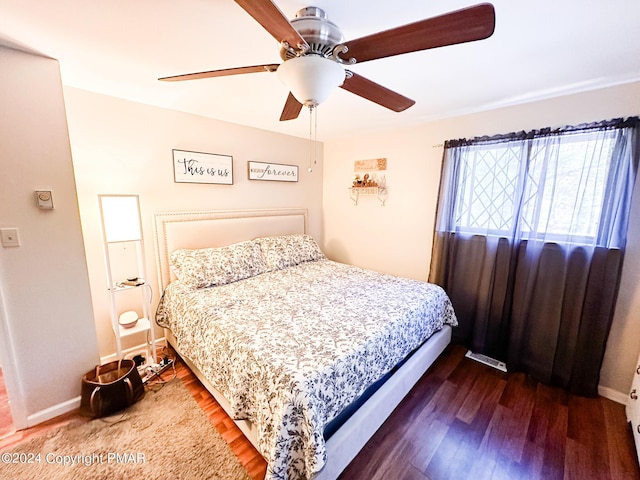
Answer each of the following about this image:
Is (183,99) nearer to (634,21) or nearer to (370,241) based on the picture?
(370,241)

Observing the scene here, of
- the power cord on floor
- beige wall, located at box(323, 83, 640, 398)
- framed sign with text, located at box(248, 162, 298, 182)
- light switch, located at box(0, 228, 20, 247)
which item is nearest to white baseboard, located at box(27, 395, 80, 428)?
the power cord on floor

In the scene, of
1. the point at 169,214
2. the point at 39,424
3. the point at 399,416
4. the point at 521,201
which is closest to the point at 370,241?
the point at 521,201

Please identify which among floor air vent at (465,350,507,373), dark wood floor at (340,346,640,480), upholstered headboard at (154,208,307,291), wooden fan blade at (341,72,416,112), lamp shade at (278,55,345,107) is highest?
wooden fan blade at (341,72,416,112)

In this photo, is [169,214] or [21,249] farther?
[169,214]

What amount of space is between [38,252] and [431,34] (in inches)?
92.7

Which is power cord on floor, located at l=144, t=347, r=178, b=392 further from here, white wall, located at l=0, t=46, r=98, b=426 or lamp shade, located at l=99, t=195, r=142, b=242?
lamp shade, located at l=99, t=195, r=142, b=242

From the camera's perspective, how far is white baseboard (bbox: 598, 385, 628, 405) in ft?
6.11

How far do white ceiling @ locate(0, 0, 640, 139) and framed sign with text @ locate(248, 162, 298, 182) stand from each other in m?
0.80

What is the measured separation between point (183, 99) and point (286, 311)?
1.93 m

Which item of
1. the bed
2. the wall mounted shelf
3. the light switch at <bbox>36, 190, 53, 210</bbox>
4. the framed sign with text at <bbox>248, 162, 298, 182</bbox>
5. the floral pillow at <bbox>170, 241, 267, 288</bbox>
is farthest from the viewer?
the wall mounted shelf

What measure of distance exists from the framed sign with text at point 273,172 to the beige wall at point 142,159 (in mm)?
86

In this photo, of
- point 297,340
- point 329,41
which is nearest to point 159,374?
point 297,340

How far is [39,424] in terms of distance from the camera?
1.64 metres

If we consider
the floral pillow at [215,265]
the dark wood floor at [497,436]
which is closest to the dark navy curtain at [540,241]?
the dark wood floor at [497,436]
